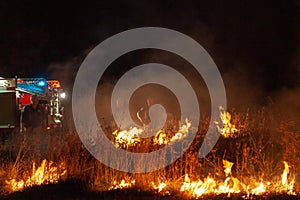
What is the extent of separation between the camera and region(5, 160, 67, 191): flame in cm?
598

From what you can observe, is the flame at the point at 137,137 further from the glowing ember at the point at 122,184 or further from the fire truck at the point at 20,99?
the fire truck at the point at 20,99

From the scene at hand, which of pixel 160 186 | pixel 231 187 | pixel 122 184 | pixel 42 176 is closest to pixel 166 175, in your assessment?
pixel 160 186

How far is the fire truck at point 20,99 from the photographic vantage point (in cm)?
1309

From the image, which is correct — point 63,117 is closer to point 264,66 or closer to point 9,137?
point 9,137

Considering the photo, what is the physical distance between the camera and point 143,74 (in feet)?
54.3

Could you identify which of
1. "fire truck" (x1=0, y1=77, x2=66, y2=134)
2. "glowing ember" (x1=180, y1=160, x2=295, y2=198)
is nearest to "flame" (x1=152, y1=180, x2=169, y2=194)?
"glowing ember" (x1=180, y1=160, x2=295, y2=198)

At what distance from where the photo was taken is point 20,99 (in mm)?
13445

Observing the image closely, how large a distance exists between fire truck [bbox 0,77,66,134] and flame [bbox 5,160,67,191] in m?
5.82

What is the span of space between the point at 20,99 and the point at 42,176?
306 inches

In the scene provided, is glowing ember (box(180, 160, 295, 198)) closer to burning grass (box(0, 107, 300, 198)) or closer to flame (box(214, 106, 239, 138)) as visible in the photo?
burning grass (box(0, 107, 300, 198))

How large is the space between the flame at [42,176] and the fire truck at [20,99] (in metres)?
5.82

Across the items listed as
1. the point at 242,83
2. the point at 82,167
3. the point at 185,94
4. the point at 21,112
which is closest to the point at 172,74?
the point at 185,94

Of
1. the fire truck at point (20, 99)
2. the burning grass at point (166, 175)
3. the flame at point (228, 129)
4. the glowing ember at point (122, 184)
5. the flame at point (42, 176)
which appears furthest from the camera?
the fire truck at point (20, 99)

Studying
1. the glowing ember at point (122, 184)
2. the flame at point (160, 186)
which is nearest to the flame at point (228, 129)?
the flame at point (160, 186)
